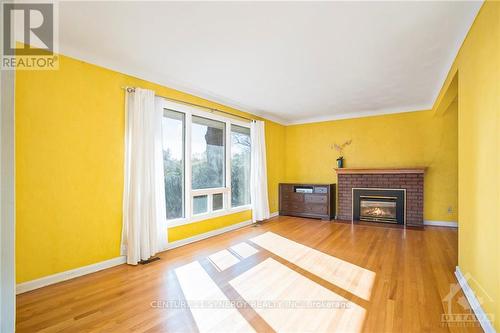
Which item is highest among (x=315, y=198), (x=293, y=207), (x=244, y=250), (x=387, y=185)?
(x=387, y=185)

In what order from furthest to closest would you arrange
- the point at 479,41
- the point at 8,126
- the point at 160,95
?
the point at 160,95, the point at 479,41, the point at 8,126

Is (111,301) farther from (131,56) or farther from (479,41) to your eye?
(479,41)

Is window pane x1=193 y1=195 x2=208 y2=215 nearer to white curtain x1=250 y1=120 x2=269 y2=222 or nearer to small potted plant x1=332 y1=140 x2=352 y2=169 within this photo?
white curtain x1=250 y1=120 x2=269 y2=222

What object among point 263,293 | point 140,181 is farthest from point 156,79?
point 263,293

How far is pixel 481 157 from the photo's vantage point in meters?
1.95

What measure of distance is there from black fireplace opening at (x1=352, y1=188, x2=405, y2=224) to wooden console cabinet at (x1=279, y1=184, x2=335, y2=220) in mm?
554

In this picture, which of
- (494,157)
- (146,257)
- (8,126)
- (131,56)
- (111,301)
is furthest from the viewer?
(146,257)

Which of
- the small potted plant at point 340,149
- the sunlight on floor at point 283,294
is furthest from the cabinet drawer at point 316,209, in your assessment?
the sunlight on floor at point 283,294

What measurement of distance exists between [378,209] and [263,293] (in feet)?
13.6

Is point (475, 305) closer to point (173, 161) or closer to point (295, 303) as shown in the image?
point (295, 303)

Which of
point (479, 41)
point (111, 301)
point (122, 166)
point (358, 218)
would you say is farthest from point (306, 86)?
point (111, 301)

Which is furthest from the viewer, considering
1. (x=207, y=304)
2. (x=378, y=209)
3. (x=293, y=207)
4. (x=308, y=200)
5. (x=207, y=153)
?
(x=293, y=207)

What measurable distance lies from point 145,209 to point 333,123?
4915 mm

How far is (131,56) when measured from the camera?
292 centimetres
